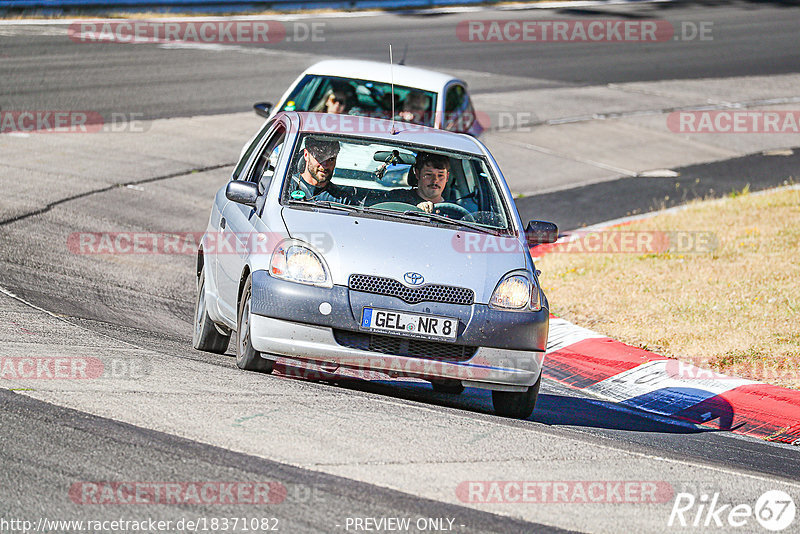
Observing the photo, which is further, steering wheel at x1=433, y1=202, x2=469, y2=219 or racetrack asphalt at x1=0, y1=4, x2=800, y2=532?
steering wheel at x1=433, y1=202, x2=469, y2=219

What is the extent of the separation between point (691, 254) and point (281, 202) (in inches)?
267

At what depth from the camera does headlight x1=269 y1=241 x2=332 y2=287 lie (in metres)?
6.63

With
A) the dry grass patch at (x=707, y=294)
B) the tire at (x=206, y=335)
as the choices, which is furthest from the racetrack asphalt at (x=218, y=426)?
the dry grass patch at (x=707, y=294)

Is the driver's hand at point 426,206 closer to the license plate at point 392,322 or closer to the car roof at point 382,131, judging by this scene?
the car roof at point 382,131

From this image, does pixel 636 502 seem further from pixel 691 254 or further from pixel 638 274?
pixel 691 254

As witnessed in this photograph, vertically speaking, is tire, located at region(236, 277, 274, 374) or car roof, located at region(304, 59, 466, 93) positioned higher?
car roof, located at region(304, 59, 466, 93)

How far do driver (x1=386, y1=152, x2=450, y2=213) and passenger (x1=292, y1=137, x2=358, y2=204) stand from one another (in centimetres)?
36

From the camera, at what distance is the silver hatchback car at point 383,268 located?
6582 millimetres

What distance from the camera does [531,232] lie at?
770 cm

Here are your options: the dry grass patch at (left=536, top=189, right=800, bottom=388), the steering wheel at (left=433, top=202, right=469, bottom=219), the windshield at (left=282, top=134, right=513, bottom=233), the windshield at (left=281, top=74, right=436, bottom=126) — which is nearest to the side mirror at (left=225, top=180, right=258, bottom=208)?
the windshield at (left=282, top=134, right=513, bottom=233)

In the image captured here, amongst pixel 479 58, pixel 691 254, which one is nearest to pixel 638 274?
pixel 691 254

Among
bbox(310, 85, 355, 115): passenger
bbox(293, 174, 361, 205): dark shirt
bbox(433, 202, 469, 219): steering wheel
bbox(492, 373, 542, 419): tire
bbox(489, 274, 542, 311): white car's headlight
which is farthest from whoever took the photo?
bbox(310, 85, 355, 115): passenger

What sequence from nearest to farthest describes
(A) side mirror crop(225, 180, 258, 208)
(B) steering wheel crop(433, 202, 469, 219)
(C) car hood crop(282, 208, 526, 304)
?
1. (C) car hood crop(282, 208, 526, 304)
2. (A) side mirror crop(225, 180, 258, 208)
3. (B) steering wheel crop(433, 202, 469, 219)

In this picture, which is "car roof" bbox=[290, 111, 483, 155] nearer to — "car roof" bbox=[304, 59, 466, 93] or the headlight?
the headlight
